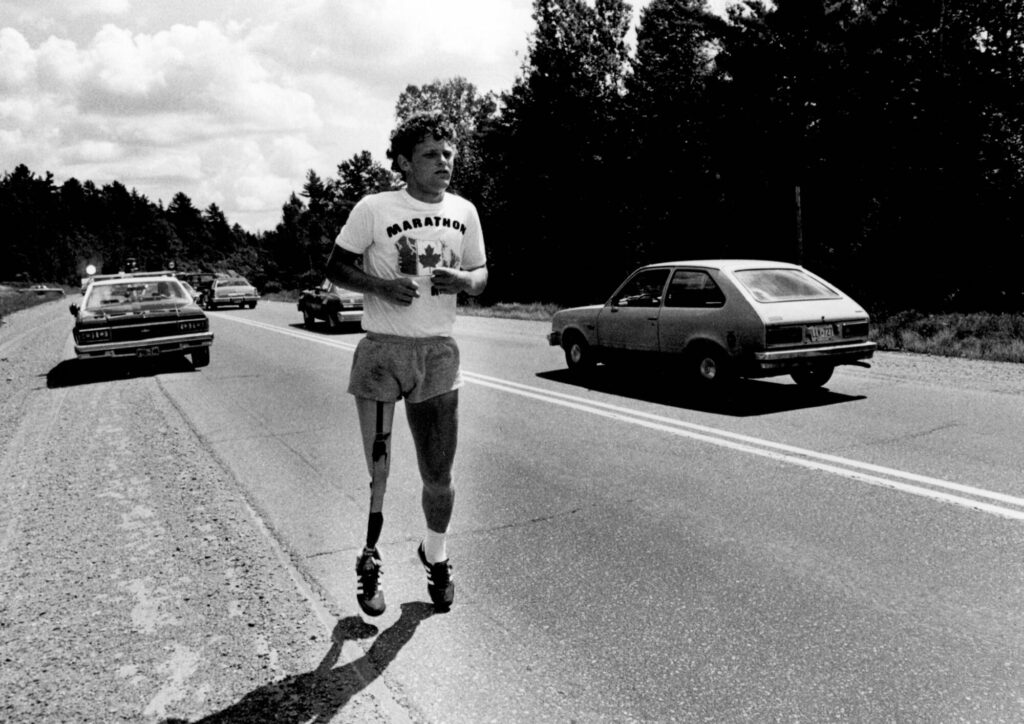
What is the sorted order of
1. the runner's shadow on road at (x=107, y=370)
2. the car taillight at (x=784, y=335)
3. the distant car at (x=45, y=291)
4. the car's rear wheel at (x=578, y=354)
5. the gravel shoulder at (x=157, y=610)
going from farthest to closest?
1. the distant car at (x=45, y=291)
2. the runner's shadow on road at (x=107, y=370)
3. the car's rear wheel at (x=578, y=354)
4. the car taillight at (x=784, y=335)
5. the gravel shoulder at (x=157, y=610)

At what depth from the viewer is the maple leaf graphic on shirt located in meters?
3.22

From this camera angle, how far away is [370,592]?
3.33m

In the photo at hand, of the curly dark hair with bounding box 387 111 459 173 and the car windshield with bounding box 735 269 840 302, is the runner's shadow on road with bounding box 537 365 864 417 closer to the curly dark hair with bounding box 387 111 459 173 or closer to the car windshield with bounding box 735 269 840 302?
the car windshield with bounding box 735 269 840 302

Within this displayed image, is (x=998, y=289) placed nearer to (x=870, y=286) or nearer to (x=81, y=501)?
(x=870, y=286)

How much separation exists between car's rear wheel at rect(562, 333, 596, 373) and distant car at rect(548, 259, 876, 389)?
659 mm

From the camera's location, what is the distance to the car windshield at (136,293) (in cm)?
1276

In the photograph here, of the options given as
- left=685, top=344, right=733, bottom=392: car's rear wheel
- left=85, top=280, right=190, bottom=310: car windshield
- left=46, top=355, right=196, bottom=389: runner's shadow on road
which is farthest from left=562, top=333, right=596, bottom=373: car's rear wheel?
left=85, top=280, right=190, bottom=310: car windshield

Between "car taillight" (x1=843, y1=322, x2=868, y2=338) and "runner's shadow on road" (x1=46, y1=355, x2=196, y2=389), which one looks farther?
"runner's shadow on road" (x1=46, y1=355, x2=196, y2=389)

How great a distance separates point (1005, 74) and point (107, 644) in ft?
93.5

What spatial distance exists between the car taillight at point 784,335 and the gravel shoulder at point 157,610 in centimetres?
539

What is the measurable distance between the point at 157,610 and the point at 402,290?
1833mm

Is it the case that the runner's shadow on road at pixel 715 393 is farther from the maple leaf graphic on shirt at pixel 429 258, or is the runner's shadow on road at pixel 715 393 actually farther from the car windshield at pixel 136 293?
the car windshield at pixel 136 293

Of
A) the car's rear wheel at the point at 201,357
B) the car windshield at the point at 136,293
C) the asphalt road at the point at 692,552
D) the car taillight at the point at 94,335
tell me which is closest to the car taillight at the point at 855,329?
the asphalt road at the point at 692,552

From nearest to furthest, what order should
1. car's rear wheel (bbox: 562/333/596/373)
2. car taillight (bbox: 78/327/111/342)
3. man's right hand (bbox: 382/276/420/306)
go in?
man's right hand (bbox: 382/276/420/306) → car's rear wheel (bbox: 562/333/596/373) → car taillight (bbox: 78/327/111/342)
